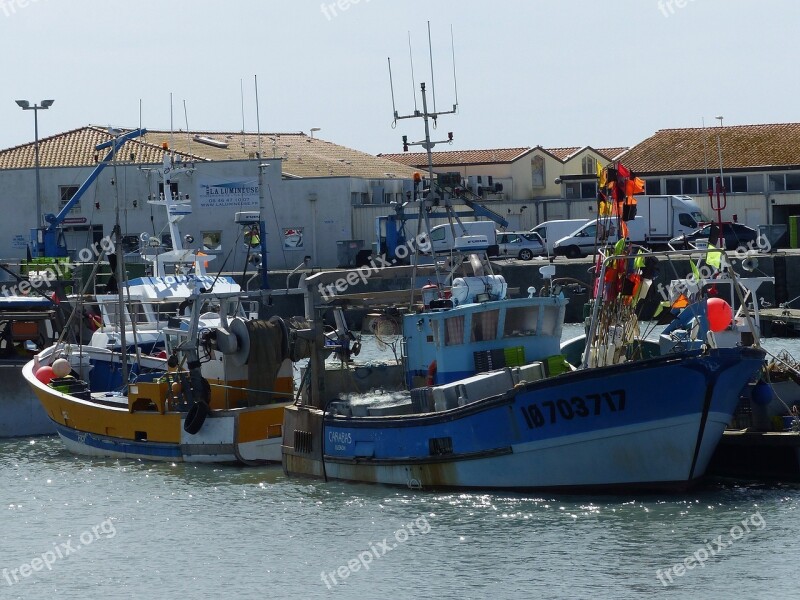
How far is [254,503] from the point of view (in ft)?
58.9

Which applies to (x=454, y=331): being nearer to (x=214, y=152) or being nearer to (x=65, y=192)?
(x=65, y=192)

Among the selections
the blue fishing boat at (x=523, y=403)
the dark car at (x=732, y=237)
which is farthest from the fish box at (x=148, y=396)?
the dark car at (x=732, y=237)

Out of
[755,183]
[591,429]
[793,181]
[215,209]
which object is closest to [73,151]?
[215,209]

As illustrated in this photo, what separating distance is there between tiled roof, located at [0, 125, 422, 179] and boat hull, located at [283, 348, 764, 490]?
105 ft

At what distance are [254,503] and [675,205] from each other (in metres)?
30.3

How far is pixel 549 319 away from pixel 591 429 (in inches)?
98.8

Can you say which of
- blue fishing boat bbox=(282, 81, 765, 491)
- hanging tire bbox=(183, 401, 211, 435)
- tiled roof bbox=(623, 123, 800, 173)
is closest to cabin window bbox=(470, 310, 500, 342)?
blue fishing boat bbox=(282, 81, 765, 491)

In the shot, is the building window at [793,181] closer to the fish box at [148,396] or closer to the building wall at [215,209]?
the building wall at [215,209]

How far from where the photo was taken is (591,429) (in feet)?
53.8

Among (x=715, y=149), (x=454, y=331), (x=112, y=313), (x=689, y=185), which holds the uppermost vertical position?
(x=715, y=149)

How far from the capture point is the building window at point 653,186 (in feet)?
173

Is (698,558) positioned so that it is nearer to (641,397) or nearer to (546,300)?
(641,397)

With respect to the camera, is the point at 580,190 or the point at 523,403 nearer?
the point at 523,403

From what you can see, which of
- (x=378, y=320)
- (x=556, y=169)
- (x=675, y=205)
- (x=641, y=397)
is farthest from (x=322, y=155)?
(x=641, y=397)
